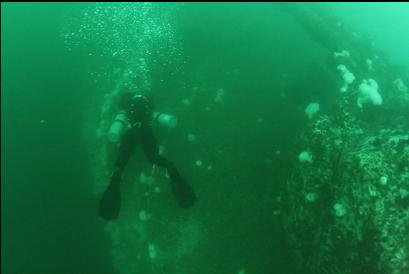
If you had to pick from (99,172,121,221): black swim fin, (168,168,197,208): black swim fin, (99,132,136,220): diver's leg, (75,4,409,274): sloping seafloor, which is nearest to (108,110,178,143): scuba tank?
(75,4,409,274): sloping seafloor

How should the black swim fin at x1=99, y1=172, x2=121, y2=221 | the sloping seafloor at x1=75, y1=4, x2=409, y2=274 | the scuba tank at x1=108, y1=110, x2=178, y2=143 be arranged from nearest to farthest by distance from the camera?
the sloping seafloor at x1=75, y1=4, x2=409, y2=274 → the black swim fin at x1=99, y1=172, x2=121, y2=221 → the scuba tank at x1=108, y1=110, x2=178, y2=143

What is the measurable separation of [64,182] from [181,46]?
18.1ft

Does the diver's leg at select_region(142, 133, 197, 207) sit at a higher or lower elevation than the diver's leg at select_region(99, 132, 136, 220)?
higher

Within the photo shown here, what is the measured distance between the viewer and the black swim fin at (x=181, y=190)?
24.7 feet

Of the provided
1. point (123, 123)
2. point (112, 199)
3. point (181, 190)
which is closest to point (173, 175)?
point (181, 190)

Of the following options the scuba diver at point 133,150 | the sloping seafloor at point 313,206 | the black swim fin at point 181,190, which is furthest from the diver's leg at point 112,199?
the black swim fin at point 181,190

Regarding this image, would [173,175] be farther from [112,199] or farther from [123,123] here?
[123,123]

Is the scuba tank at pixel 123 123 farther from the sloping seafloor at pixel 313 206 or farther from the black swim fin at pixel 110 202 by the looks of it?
the black swim fin at pixel 110 202

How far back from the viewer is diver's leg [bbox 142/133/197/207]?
24.7 ft

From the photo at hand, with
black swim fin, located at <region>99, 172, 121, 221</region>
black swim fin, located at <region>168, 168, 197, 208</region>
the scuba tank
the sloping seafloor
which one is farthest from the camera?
the scuba tank

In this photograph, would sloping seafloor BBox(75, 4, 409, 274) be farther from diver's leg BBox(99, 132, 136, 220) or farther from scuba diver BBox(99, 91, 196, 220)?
diver's leg BBox(99, 132, 136, 220)

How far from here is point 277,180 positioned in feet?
26.7

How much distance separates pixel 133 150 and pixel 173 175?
4.19 feet

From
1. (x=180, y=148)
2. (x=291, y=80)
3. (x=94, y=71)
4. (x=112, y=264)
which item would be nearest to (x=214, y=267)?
(x=112, y=264)
